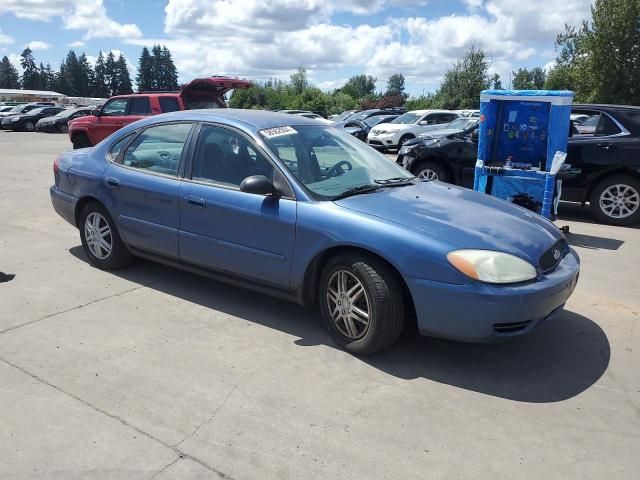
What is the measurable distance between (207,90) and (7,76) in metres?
155

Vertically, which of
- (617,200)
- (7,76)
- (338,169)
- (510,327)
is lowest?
(510,327)

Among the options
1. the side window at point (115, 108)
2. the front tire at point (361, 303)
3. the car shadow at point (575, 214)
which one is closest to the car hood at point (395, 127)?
the side window at point (115, 108)

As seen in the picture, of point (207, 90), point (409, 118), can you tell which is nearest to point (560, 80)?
point (409, 118)

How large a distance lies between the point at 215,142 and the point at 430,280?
213cm

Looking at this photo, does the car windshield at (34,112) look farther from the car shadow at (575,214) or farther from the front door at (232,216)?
the front door at (232,216)

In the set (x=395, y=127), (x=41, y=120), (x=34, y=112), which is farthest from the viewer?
(x=34, y=112)

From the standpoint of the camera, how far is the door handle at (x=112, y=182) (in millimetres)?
4919

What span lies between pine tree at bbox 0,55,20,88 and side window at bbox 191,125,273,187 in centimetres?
16217

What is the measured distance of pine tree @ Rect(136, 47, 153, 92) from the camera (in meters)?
149

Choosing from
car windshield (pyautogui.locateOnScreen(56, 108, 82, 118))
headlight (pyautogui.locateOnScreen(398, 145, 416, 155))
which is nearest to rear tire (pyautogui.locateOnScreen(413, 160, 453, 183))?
headlight (pyautogui.locateOnScreen(398, 145, 416, 155))

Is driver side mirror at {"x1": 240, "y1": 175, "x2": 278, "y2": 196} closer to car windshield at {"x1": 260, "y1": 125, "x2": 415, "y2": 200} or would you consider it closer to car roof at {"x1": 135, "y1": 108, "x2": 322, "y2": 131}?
car windshield at {"x1": 260, "y1": 125, "x2": 415, "y2": 200}

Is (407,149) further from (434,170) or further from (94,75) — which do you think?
(94,75)

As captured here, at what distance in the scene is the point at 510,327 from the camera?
3359 mm

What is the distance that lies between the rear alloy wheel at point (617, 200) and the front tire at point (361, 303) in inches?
226
